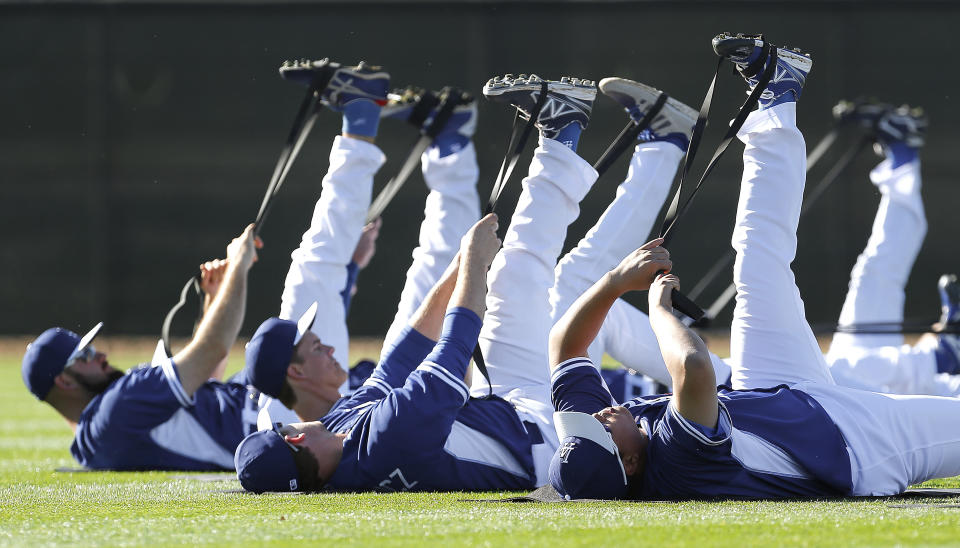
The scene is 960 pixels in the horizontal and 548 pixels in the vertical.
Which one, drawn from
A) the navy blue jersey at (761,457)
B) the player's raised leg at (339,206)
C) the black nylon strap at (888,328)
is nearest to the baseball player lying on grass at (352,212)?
the player's raised leg at (339,206)

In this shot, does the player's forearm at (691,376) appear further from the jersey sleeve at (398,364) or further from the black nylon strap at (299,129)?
the black nylon strap at (299,129)

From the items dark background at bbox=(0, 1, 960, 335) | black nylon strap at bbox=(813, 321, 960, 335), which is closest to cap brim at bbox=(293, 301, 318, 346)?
black nylon strap at bbox=(813, 321, 960, 335)

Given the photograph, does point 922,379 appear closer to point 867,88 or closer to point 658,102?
point 658,102

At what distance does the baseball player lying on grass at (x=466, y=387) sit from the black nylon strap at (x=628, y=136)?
313mm

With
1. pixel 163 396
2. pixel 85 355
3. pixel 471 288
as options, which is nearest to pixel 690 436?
pixel 471 288

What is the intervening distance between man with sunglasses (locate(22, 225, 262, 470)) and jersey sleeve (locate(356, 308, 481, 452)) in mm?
1127

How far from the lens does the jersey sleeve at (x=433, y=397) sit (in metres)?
2.99

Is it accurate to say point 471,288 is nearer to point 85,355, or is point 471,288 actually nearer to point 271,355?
point 271,355

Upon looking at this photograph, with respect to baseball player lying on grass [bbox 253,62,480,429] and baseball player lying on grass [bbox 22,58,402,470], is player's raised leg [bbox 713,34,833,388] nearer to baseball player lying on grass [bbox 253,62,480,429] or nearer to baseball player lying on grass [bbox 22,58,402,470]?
baseball player lying on grass [bbox 253,62,480,429]

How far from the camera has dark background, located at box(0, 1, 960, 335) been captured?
36.4 feet

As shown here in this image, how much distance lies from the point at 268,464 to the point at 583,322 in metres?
0.90

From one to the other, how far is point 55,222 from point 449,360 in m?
9.83

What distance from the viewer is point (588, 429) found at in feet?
9.21

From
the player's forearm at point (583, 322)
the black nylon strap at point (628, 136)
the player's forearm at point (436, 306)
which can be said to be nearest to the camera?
the player's forearm at point (583, 322)
